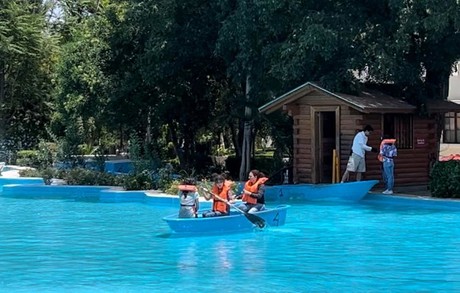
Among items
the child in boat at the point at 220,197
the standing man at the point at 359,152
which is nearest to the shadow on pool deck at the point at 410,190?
the standing man at the point at 359,152

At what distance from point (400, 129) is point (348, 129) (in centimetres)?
193

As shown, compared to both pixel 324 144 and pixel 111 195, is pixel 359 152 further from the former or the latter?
pixel 111 195

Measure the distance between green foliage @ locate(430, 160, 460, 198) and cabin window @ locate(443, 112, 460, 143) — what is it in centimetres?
1817

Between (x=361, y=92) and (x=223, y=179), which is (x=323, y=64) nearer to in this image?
(x=361, y=92)

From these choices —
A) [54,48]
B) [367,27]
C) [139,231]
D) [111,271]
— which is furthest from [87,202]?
[54,48]

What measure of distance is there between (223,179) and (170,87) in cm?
1328

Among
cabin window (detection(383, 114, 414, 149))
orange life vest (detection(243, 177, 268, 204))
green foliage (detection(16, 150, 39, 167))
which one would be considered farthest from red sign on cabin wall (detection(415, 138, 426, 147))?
green foliage (detection(16, 150, 39, 167))

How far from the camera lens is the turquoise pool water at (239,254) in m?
11.5

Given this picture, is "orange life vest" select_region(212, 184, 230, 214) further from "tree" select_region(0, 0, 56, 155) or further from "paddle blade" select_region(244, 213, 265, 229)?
"tree" select_region(0, 0, 56, 155)

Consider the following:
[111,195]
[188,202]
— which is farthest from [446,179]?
[111,195]

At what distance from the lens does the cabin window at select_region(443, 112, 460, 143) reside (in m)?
38.8

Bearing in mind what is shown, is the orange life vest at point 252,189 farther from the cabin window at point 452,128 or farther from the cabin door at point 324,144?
the cabin window at point 452,128

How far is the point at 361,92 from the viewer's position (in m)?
24.4

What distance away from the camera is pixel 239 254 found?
46.1 feet
